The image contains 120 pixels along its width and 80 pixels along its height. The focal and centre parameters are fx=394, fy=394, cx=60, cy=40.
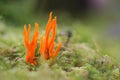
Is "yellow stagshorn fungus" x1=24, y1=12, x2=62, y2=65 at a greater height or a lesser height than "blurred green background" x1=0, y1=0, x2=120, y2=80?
lesser

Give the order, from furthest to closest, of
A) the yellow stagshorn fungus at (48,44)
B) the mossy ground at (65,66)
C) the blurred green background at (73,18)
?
the blurred green background at (73,18) < the yellow stagshorn fungus at (48,44) < the mossy ground at (65,66)

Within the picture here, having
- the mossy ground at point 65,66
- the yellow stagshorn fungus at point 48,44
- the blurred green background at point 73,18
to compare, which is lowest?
the mossy ground at point 65,66

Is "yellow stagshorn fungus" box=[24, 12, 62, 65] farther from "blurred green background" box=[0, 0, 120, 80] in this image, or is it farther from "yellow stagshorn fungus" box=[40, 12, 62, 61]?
"blurred green background" box=[0, 0, 120, 80]

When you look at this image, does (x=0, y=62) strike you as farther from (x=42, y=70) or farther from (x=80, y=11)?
(x=80, y=11)

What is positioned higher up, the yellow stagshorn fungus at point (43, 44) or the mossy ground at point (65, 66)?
the yellow stagshorn fungus at point (43, 44)

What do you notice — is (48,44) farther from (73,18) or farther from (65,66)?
(73,18)

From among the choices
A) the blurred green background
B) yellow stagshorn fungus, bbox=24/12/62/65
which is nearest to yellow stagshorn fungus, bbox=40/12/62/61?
yellow stagshorn fungus, bbox=24/12/62/65

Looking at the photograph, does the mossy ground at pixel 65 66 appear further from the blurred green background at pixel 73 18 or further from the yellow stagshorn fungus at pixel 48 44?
the blurred green background at pixel 73 18

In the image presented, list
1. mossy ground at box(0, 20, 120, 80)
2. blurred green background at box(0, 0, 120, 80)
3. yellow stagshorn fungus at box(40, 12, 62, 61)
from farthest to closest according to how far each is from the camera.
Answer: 1. blurred green background at box(0, 0, 120, 80)
2. yellow stagshorn fungus at box(40, 12, 62, 61)
3. mossy ground at box(0, 20, 120, 80)

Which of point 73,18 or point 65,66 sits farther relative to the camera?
point 73,18

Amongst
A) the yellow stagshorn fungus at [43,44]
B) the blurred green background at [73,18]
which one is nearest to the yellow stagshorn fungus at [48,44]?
the yellow stagshorn fungus at [43,44]

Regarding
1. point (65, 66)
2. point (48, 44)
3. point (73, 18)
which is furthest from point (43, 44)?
point (73, 18)
